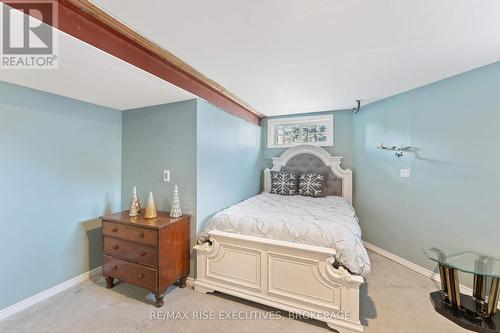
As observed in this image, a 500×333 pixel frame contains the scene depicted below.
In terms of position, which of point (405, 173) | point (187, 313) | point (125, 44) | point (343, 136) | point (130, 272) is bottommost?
point (187, 313)

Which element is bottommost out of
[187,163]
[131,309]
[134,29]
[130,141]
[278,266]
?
[131,309]

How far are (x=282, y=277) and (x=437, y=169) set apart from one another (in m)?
2.16

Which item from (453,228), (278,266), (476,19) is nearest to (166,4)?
(476,19)

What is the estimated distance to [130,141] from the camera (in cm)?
258

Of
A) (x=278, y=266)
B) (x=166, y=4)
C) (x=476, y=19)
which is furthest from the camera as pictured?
(x=278, y=266)

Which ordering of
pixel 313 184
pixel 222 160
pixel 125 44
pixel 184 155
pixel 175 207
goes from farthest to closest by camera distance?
1. pixel 313 184
2. pixel 222 160
3. pixel 184 155
4. pixel 175 207
5. pixel 125 44

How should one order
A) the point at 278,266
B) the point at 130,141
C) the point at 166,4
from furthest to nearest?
1. the point at 130,141
2. the point at 278,266
3. the point at 166,4

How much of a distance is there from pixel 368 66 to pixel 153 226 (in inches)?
99.0

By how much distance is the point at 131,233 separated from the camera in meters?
1.96

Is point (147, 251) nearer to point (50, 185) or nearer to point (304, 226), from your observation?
point (50, 185)

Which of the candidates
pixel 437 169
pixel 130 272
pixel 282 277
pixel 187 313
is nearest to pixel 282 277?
pixel 282 277

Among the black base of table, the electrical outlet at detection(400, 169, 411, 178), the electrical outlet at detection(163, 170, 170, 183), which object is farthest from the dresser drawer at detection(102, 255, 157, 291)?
the electrical outlet at detection(400, 169, 411, 178)

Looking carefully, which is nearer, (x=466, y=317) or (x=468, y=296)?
(x=466, y=317)

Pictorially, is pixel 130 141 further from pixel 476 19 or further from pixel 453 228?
pixel 453 228
